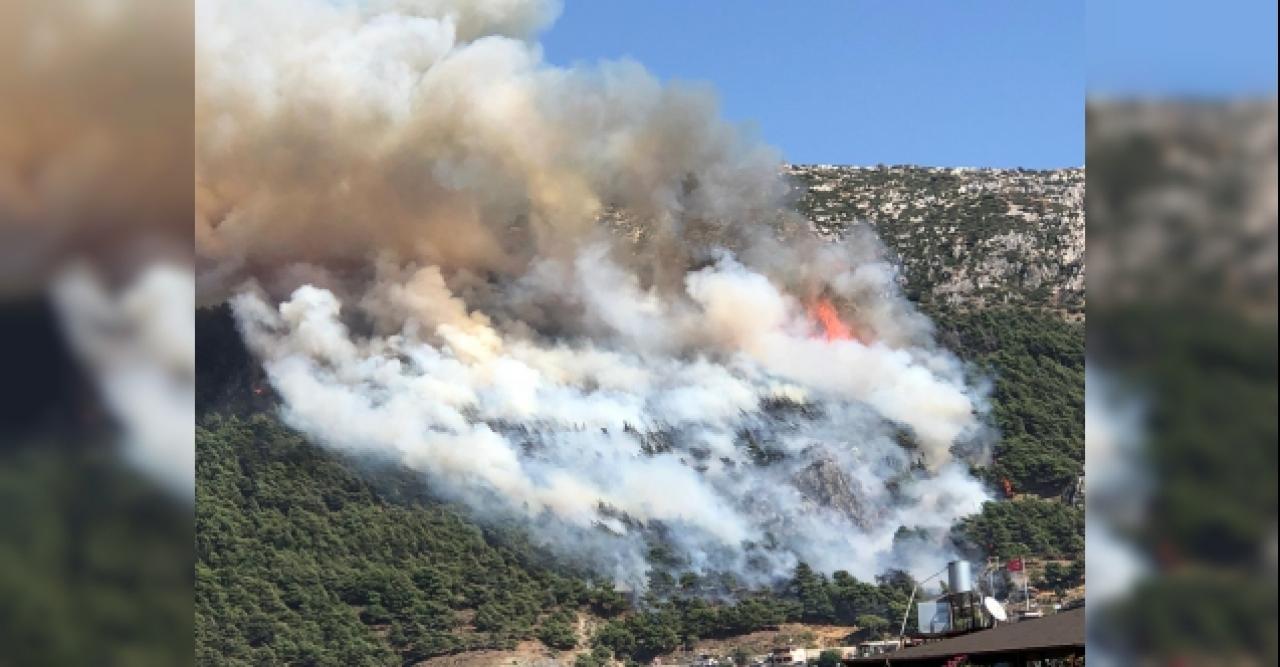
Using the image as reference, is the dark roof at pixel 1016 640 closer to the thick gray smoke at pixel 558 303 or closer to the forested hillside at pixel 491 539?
the forested hillside at pixel 491 539

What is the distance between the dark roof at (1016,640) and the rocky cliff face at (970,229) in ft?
98.4

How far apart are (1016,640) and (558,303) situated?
31526 mm

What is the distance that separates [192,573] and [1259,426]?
42.2 inches

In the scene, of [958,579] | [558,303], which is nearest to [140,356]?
[958,579]

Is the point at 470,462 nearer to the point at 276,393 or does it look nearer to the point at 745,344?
the point at 276,393

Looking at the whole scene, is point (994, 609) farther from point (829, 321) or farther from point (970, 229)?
point (970, 229)

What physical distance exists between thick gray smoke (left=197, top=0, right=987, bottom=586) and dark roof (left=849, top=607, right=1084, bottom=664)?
80.7 ft

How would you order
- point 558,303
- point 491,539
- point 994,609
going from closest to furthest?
point 994,609
point 491,539
point 558,303

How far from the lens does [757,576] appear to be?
4006 cm

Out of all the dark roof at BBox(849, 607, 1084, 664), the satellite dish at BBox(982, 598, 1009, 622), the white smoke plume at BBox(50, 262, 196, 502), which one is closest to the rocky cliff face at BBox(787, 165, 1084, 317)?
the satellite dish at BBox(982, 598, 1009, 622)

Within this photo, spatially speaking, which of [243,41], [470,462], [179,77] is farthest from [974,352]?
[179,77]

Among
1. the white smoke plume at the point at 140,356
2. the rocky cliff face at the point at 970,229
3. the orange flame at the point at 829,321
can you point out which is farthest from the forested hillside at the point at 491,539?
the white smoke plume at the point at 140,356

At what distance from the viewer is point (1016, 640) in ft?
43.8

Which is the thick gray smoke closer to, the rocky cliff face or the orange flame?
the orange flame
